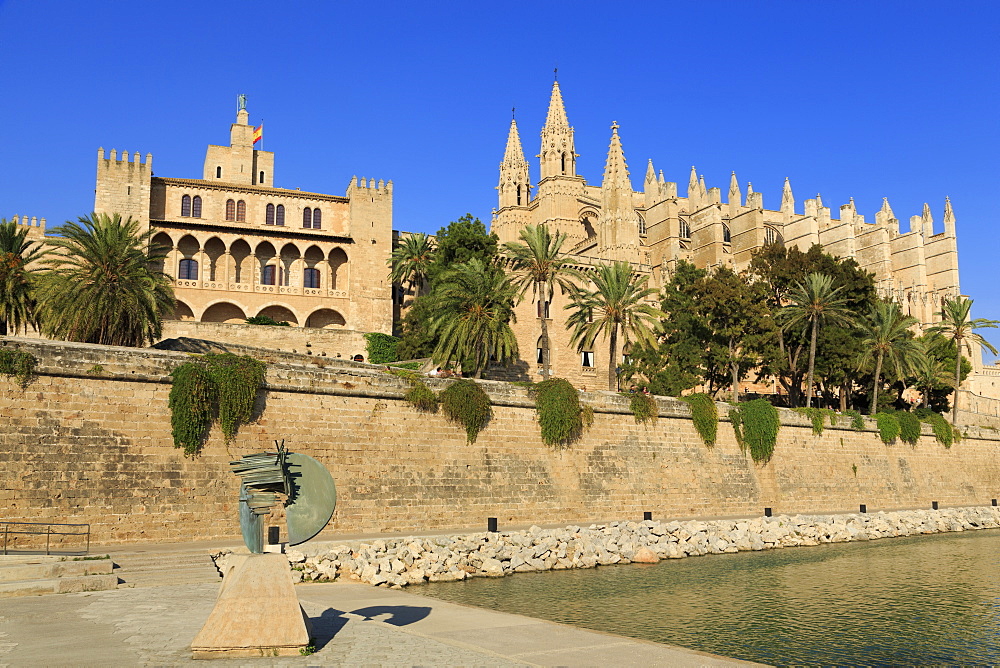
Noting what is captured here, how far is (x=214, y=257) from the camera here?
50562 millimetres

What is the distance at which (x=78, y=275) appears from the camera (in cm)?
2538

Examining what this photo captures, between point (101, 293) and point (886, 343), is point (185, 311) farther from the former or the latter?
point (886, 343)

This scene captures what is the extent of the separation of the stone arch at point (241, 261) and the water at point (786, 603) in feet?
120

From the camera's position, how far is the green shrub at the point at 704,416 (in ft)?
99.4

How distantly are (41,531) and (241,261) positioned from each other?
119 ft

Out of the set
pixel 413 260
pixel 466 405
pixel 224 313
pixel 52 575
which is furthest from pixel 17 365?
pixel 413 260

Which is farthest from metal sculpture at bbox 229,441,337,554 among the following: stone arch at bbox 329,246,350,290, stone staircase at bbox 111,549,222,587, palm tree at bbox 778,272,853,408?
stone arch at bbox 329,246,350,290

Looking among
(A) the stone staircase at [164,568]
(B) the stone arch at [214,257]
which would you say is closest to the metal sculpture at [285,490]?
(A) the stone staircase at [164,568]

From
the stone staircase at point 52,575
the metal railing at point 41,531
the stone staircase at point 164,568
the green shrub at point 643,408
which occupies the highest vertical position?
the green shrub at point 643,408

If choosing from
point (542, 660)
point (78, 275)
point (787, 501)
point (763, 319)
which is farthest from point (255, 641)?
point (763, 319)

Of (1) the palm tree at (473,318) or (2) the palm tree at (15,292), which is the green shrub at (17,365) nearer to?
(2) the palm tree at (15,292)

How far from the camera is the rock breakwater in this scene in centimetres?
1639

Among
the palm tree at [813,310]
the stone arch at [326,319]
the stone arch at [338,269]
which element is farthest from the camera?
the stone arch at [338,269]

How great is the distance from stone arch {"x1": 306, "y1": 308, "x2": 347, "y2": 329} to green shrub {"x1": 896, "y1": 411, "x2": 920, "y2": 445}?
3111 cm
